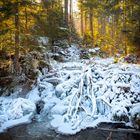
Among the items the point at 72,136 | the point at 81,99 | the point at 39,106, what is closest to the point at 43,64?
the point at 39,106

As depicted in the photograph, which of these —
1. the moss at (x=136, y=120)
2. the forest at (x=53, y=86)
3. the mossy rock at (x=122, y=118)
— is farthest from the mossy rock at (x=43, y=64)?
the moss at (x=136, y=120)

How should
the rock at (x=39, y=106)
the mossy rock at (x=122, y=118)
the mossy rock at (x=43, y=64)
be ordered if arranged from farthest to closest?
1. the mossy rock at (x=43, y=64)
2. the rock at (x=39, y=106)
3. the mossy rock at (x=122, y=118)

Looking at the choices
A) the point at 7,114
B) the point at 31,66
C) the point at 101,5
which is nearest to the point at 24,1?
the point at 31,66

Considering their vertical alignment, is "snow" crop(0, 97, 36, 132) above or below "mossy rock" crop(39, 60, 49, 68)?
below

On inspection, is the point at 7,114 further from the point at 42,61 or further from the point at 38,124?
the point at 42,61

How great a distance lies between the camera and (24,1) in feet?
48.5

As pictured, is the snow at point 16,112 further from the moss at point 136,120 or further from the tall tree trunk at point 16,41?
the moss at point 136,120

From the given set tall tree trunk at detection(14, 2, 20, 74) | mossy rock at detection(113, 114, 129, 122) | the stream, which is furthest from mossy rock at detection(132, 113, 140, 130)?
tall tree trunk at detection(14, 2, 20, 74)

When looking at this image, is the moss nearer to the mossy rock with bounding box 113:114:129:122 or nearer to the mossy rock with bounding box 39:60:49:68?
the mossy rock with bounding box 113:114:129:122

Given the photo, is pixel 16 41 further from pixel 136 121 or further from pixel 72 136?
pixel 136 121

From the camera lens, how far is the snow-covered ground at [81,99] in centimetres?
1234

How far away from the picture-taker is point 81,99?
13.8 metres

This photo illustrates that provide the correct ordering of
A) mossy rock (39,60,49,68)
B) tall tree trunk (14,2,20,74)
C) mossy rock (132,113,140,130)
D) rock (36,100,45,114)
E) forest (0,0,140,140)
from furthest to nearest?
1. mossy rock (39,60,49,68)
2. tall tree trunk (14,2,20,74)
3. rock (36,100,45,114)
4. forest (0,0,140,140)
5. mossy rock (132,113,140,130)

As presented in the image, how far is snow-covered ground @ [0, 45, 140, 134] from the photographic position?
12.3 m
